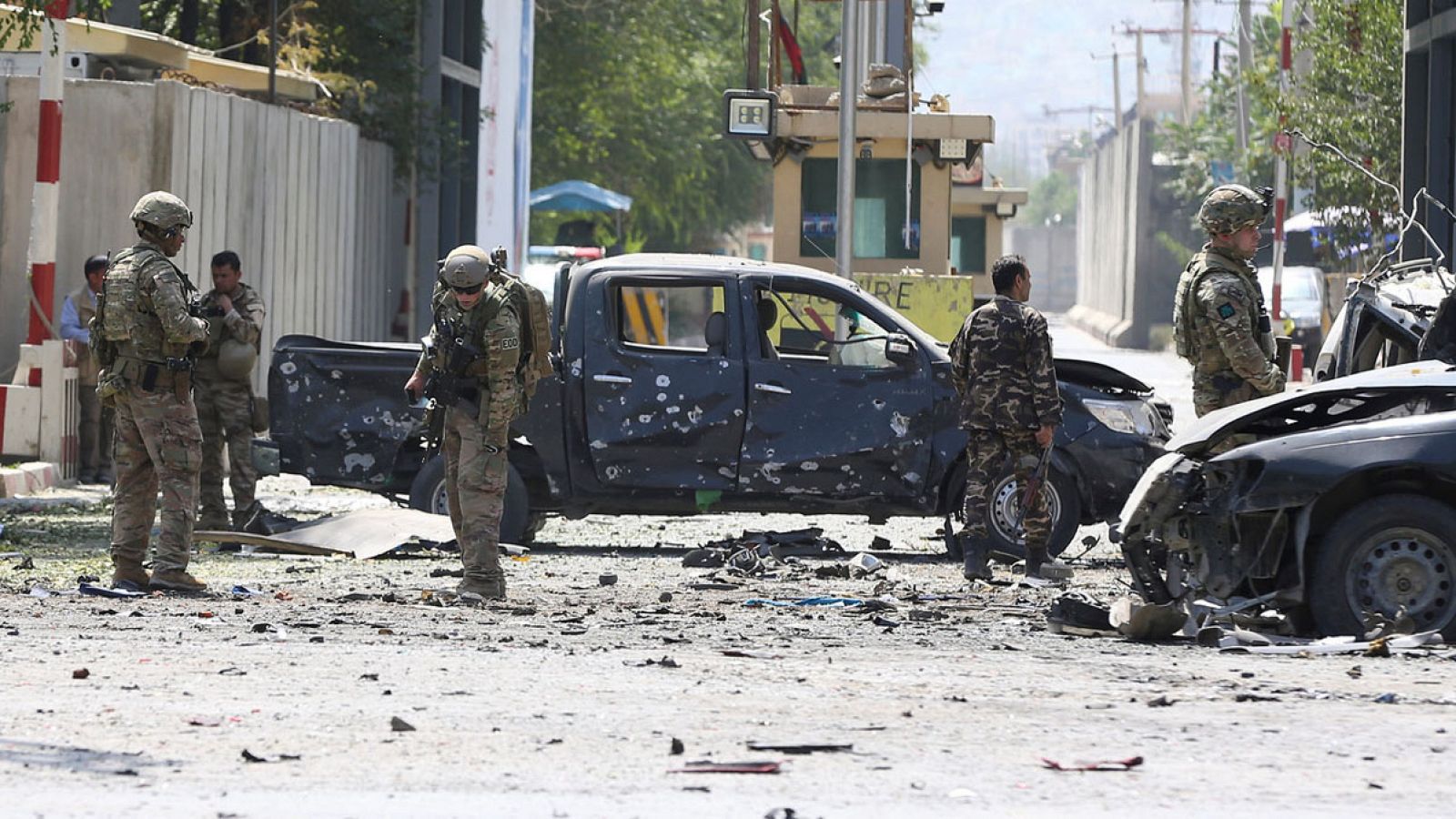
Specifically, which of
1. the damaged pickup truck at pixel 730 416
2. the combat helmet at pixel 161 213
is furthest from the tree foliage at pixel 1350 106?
the combat helmet at pixel 161 213

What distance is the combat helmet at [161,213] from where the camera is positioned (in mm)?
11008

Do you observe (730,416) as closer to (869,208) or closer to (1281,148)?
(869,208)

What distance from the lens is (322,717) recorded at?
746 cm

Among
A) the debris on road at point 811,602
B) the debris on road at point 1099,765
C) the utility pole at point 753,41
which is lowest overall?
the debris on road at point 1099,765

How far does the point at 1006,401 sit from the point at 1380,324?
2.73m

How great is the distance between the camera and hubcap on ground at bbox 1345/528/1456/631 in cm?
922

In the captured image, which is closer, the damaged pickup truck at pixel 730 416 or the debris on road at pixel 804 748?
the debris on road at pixel 804 748

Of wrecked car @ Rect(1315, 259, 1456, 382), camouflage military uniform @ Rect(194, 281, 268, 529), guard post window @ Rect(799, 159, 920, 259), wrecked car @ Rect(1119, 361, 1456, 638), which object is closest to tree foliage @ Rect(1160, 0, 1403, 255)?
guard post window @ Rect(799, 159, 920, 259)

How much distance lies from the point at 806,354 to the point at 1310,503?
5026 millimetres

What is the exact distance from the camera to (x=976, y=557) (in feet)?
39.9

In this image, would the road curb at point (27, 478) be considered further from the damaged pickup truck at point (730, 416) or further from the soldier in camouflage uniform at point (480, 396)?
the soldier in camouflage uniform at point (480, 396)

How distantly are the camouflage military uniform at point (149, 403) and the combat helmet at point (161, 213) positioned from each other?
0.14 meters

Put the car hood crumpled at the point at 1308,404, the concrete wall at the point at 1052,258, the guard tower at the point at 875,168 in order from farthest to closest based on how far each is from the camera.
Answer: the concrete wall at the point at 1052,258 → the guard tower at the point at 875,168 → the car hood crumpled at the point at 1308,404

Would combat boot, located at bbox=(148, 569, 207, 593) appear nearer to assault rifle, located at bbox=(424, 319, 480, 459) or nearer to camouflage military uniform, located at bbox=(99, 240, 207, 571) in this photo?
camouflage military uniform, located at bbox=(99, 240, 207, 571)
